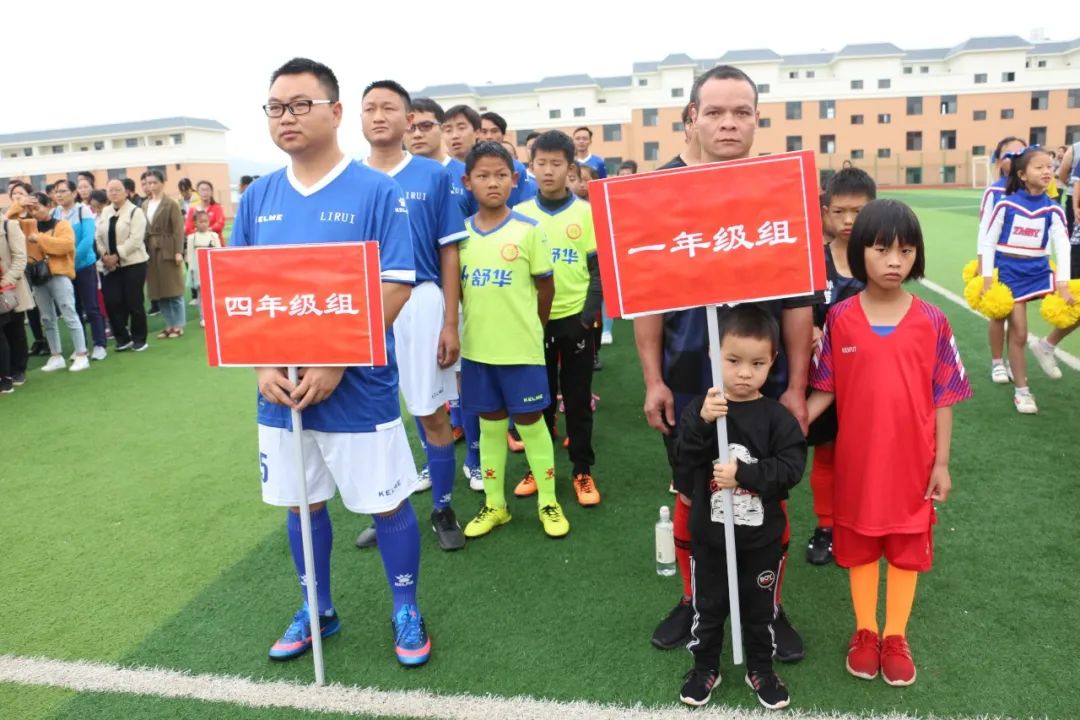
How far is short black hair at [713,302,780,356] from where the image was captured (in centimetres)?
233

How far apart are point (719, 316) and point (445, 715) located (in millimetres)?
1623

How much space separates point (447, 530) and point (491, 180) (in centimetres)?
176

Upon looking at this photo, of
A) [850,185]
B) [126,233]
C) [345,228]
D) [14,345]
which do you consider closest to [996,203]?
[850,185]

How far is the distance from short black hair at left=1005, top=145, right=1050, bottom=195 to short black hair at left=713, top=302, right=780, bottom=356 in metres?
3.72

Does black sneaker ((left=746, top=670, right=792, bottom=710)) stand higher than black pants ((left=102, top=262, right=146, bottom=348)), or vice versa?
black pants ((left=102, top=262, right=146, bottom=348))

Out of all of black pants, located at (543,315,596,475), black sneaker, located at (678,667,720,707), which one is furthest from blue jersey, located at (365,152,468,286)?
black sneaker, located at (678,667,720,707)

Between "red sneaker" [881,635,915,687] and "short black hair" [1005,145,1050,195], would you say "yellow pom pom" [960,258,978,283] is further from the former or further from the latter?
"red sneaker" [881,635,915,687]

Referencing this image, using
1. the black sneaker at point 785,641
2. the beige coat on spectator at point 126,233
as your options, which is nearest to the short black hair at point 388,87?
the black sneaker at point 785,641

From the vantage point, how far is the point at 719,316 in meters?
2.49

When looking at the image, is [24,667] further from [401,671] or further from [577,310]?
[577,310]

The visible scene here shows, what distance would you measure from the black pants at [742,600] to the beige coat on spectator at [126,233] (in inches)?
327

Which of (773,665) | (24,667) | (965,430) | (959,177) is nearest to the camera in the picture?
(773,665)

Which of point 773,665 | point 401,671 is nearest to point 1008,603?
point 773,665

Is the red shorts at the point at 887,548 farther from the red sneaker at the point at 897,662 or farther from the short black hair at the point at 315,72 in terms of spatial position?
the short black hair at the point at 315,72
